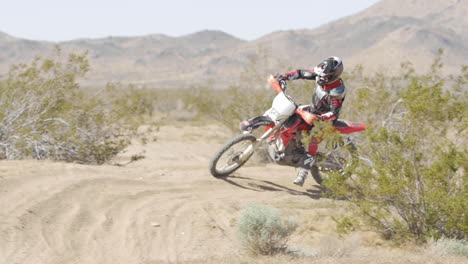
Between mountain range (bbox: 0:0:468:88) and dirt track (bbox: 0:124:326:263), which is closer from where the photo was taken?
dirt track (bbox: 0:124:326:263)

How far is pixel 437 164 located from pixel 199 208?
3223 mm

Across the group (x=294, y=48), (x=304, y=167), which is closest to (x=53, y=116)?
(x=304, y=167)

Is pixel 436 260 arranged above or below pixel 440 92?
below

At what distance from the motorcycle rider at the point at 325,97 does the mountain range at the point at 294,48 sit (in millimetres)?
89401

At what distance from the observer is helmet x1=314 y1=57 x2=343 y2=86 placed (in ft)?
26.5

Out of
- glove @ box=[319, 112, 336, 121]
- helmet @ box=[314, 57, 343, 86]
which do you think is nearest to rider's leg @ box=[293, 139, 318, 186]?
glove @ box=[319, 112, 336, 121]

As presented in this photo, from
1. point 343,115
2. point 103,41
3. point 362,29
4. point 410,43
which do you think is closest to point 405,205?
point 343,115

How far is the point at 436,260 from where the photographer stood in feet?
17.4

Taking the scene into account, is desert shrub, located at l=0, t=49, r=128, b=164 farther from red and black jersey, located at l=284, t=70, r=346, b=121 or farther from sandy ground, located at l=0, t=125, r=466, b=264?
red and black jersey, located at l=284, t=70, r=346, b=121

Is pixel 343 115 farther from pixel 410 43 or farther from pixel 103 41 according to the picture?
pixel 103 41

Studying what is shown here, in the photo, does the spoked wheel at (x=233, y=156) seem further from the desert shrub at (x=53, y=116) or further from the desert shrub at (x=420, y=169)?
the desert shrub at (x=53, y=116)

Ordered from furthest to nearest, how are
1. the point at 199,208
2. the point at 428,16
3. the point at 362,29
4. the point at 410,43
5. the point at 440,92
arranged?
the point at 428,16 < the point at 362,29 < the point at 410,43 < the point at 199,208 < the point at 440,92

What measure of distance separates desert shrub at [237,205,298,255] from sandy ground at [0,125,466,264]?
0.71 ft

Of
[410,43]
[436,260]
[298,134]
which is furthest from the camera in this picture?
[410,43]
